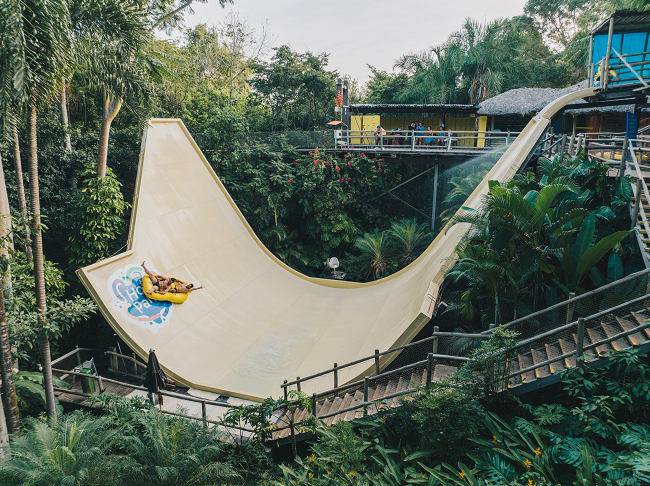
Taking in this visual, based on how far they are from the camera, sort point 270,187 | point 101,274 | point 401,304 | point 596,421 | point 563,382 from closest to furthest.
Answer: point 596,421 → point 563,382 → point 101,274 → point 401,304 → point 270,187

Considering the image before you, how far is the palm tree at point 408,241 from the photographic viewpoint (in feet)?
53.2

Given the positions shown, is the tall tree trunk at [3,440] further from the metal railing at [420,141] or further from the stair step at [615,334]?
the metal railing at [420,141]

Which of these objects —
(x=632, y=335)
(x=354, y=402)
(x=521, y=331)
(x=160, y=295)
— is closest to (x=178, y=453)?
(x=354, y=402)

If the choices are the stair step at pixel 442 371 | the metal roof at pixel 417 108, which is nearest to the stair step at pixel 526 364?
the stair step at pixel 442 371

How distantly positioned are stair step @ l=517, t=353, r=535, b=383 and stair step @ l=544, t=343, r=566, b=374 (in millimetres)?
278

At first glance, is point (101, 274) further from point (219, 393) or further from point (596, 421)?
point (596, 421)

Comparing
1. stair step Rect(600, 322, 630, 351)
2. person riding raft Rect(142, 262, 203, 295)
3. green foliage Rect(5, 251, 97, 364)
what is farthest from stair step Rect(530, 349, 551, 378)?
person riding raft Rect(142, 262, 203, 295)

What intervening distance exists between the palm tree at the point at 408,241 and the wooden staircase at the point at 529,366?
30.5ft

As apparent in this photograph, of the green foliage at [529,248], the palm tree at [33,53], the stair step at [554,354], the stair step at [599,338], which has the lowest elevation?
the stair step at [554,354]

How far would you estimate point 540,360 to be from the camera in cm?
623

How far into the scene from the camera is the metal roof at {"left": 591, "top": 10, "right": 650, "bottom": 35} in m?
10.7

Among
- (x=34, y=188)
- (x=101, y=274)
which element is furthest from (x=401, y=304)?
(x=34, y=188)

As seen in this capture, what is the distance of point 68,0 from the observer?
666 centimetres

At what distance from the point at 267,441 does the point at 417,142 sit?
16.4 m
